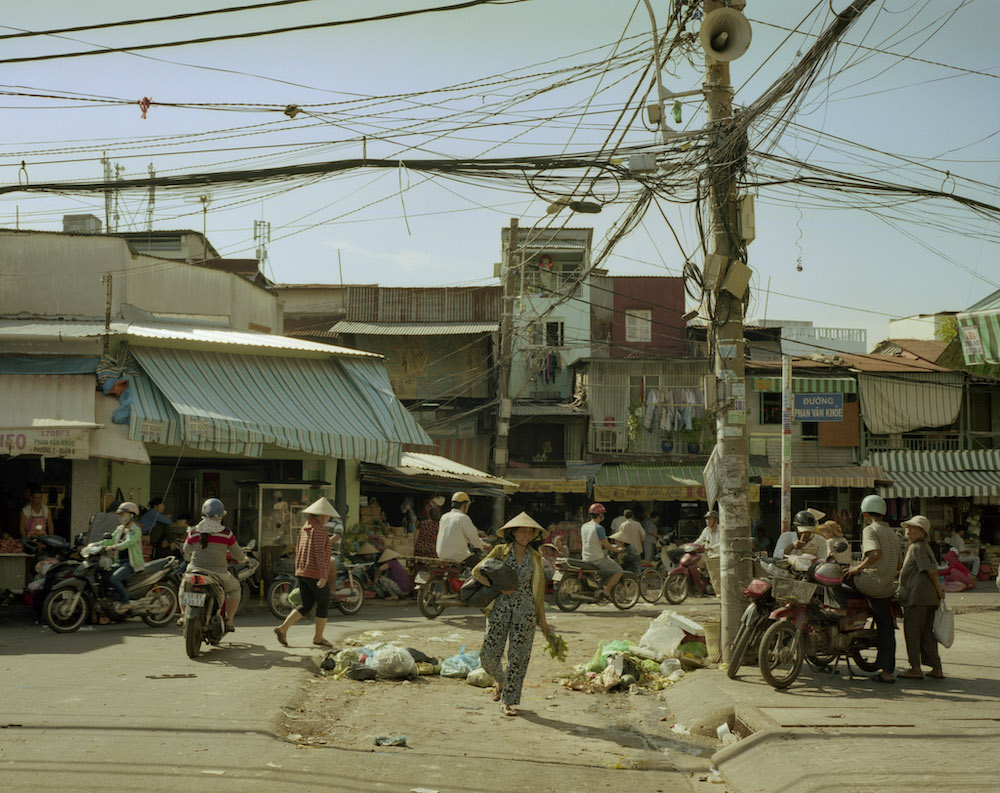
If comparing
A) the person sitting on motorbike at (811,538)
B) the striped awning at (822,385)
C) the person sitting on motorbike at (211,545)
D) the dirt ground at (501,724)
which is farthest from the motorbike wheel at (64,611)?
the striped awning at (822,385)

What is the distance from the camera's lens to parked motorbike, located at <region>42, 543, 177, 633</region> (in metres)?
12.6

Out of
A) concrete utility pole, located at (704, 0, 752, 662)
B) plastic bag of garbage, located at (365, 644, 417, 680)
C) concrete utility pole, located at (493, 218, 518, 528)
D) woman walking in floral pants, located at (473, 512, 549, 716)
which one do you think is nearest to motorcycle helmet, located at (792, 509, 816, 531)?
concrete utility pole, located at (704, 0, 752, 662)

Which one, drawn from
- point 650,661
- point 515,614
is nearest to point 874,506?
point 650,661

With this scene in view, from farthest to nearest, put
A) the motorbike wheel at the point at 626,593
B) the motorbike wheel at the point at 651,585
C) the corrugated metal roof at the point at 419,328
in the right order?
the corrugated metal roof at the point at 419,328, the motorbike wheel at the point at 651,585, the motorbike wheel at the point at 626,593

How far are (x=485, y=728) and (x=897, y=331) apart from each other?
36553 mm

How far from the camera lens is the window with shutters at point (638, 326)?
3591 centimetres

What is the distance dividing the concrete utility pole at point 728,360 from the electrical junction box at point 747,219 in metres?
0.06

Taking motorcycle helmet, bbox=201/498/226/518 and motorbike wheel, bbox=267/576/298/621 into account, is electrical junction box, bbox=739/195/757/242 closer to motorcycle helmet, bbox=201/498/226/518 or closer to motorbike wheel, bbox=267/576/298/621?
motorcycle helmet, bbox=201/498/226/518

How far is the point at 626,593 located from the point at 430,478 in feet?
21.7

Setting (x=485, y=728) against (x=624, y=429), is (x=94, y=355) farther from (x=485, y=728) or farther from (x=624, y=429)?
(x=624, y=429)

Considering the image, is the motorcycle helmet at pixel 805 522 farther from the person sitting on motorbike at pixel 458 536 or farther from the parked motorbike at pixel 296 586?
the parked motorbike at pixel 296 586

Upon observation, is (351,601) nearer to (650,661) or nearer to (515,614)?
(650,661)

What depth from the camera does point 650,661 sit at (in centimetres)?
1067

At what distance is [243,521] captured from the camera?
696 inches
